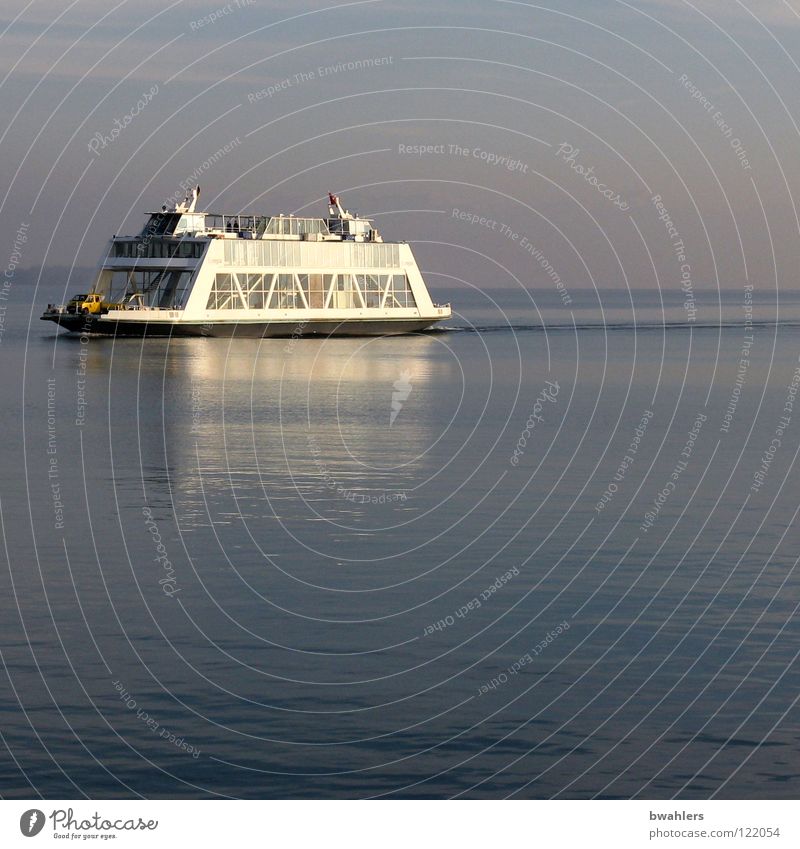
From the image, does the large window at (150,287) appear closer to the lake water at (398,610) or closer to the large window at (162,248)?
the large window at (162,248)

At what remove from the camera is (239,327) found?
101250mm

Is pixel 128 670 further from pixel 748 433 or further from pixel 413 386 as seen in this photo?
pixel 413 386

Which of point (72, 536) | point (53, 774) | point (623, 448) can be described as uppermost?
point (623, 448)

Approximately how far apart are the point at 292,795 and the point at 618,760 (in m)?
3.33

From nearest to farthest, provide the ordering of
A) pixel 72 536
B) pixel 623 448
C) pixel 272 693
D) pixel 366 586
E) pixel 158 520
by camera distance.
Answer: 1. pixel 272 693
2. pixel 366 586
3. pixel 72 536
4. pixel 158 520
5. pixel 623 448

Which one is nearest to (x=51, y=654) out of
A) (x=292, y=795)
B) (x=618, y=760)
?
(x=292, y=795)

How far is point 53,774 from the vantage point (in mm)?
14914

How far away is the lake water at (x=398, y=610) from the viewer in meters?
15.5

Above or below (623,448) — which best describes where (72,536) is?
below

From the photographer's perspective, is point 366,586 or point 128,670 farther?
point 366,586
